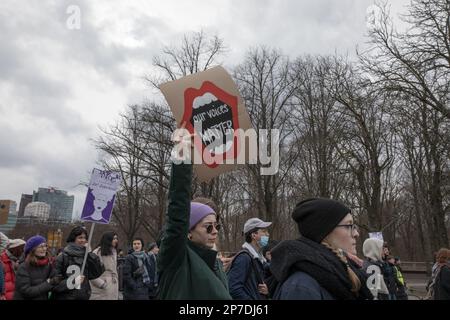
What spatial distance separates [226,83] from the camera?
358cm

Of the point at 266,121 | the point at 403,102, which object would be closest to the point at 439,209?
the point at 403,102

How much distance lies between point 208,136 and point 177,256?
1159 mm

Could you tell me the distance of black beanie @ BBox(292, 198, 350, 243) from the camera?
2.44m

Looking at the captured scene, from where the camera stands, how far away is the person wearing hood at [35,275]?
552 cm

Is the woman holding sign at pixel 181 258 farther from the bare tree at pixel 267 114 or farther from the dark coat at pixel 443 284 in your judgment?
the bare tree at pixel 267 114

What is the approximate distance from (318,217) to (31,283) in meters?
4.57

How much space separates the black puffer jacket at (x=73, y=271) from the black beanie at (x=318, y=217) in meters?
4.22

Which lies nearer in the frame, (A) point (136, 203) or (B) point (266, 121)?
(B) point (266, 121)

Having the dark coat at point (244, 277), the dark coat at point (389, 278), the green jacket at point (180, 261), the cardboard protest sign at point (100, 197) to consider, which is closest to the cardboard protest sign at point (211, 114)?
the green jacket at point (180, 261)

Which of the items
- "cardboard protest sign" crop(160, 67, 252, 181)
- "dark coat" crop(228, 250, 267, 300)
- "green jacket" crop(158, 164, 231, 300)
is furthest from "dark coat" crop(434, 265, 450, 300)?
"green jacket" crop(158, 164, 231, 300)

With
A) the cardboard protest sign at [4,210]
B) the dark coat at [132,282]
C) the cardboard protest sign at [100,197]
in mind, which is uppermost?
the cardboard protest sign at [4,210]

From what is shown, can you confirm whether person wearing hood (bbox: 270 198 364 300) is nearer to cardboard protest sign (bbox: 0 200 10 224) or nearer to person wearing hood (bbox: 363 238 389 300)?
person wearing hood (bbox: 363 238 389 300)

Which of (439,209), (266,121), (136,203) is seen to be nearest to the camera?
(439,209)
